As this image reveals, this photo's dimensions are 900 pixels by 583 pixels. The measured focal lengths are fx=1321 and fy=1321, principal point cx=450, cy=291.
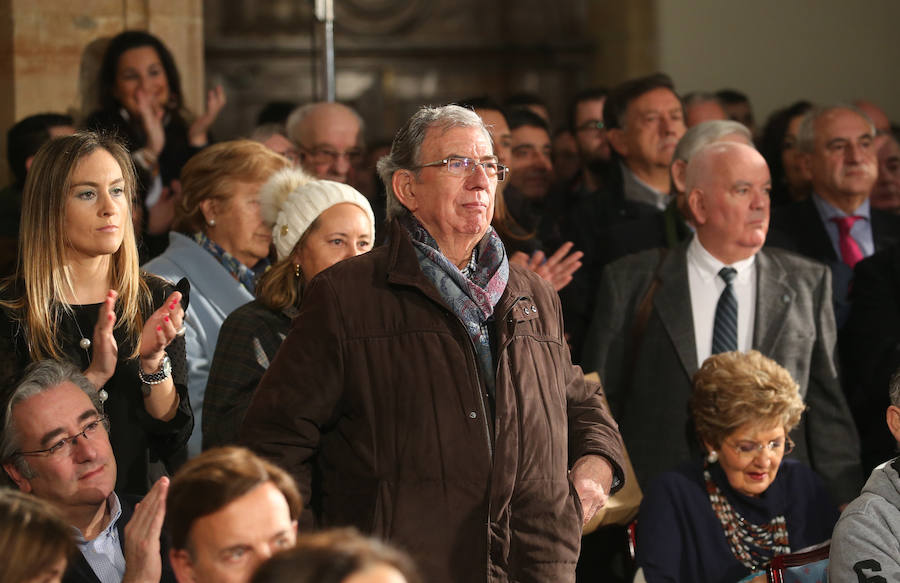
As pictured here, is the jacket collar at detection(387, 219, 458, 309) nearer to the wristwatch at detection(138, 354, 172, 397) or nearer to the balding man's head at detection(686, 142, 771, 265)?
the wristwatch at detection(138, 354, 172, 397)

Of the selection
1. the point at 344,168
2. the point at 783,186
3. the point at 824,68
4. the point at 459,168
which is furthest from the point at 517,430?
the point at 824,68

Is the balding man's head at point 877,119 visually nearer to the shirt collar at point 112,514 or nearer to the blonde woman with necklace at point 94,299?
the blonde woman with necklace at point 94,299

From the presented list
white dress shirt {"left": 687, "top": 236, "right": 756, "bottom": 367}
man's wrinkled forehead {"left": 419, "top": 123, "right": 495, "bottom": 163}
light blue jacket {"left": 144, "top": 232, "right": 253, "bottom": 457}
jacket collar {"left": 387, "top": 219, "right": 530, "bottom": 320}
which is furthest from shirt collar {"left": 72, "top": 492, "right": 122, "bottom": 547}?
white dress shirt {"left": 687, "top": 236, "right": 756, "bottom": 367}

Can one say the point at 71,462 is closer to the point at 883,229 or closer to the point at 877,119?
the point at 883,229

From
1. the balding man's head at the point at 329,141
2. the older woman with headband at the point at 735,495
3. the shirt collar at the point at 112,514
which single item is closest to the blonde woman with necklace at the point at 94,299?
the shirt collar at the point at 112,514

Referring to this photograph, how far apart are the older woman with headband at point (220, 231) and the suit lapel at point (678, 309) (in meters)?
1.47

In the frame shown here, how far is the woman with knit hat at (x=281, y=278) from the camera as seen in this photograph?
3996 mm

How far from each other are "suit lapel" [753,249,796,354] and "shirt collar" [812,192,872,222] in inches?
40.3

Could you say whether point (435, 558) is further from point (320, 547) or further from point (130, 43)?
point (130, 43)

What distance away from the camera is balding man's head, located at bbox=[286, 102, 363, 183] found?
596 centimetres

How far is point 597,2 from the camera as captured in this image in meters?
9.68

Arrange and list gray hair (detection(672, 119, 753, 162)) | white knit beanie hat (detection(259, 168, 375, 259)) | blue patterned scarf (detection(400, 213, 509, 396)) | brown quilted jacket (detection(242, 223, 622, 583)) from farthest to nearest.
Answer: gray hair (detection(672, 119, 753, 162)) < white knit beanie hat (detection(259, 168, 375, 259)) < blue patterned scarf (detection(400, 213, 509, 396)) < brown quilted jacket (detection(242, 223, 622, 583))

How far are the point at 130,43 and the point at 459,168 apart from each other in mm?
3332

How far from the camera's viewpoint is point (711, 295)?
16.1 ft
